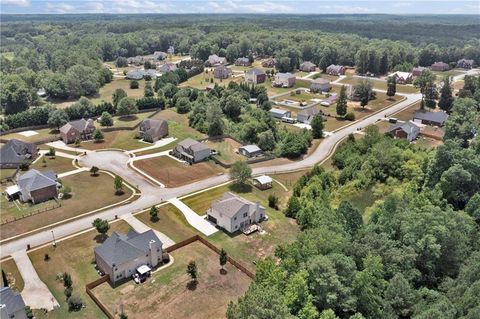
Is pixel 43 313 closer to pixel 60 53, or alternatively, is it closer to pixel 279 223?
pixel 279 223

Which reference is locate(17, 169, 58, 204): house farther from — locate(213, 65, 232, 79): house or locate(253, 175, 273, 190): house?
locate(213, 65, 232, 79): house

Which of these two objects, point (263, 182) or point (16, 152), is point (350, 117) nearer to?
point (263, 182)

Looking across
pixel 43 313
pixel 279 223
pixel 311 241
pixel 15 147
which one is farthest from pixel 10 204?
pixel 311 241

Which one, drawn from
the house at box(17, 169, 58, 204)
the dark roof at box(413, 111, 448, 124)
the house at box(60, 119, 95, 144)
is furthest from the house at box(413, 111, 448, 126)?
the house at box(17, 169, 58, 204)

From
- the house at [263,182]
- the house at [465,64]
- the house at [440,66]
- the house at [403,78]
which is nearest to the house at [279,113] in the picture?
the house at [263,182]

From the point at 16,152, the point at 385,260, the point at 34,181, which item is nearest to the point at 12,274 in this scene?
the point at 34,181

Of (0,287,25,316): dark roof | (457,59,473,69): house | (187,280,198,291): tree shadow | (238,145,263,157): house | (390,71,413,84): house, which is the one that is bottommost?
(187,280,198,291): tree shadow
